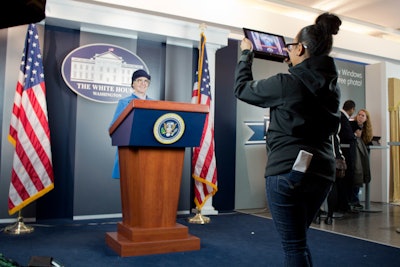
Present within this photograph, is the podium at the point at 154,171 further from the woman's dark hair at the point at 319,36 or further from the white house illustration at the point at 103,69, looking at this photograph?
the white house illustration at the point at 103,69

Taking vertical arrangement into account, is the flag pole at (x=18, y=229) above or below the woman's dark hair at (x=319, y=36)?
below

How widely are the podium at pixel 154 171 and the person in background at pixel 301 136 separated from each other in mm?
1277

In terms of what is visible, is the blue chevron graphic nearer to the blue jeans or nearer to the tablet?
the tablet

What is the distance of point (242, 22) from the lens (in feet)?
18.7

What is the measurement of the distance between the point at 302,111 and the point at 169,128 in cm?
144

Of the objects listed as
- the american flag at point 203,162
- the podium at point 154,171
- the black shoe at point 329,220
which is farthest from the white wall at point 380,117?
the podium at point 154,171

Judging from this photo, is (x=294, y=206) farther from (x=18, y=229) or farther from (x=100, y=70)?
(x=100, y=70)

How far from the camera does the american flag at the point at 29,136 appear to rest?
3.68 metres

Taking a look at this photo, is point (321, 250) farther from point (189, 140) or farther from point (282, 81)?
point (282, 81)

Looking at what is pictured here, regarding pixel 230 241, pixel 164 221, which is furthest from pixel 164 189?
pixel 230 241

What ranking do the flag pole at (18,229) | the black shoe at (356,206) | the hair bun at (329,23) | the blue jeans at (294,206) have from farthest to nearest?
the black shoe at (356,206), the flag pole at (18,229), the hair bun at (329,23), the blue jeans at (294,206)

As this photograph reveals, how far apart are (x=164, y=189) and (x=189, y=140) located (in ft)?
1.34

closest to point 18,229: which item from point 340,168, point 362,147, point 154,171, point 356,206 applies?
point 154,171

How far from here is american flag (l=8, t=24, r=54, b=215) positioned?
12.1 ft
